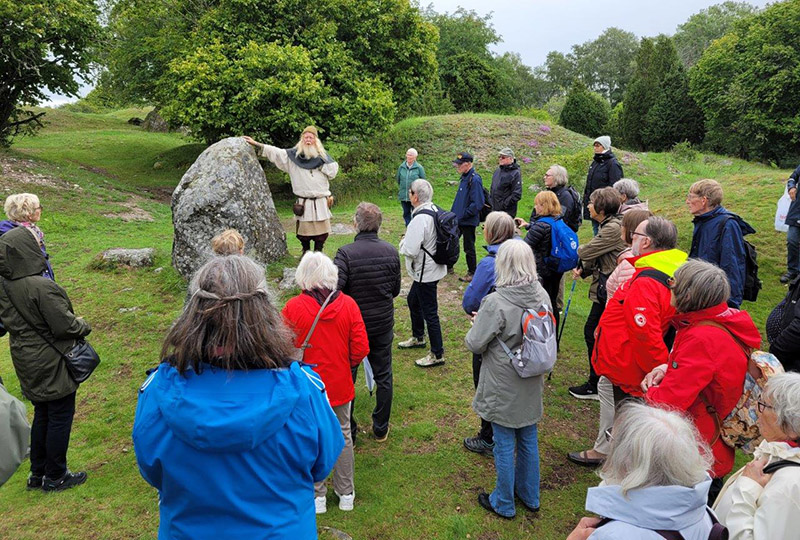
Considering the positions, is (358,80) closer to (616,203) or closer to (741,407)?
(616,203)

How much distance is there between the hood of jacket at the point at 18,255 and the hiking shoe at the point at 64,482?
5.82 ft

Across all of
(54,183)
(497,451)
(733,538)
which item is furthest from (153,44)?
(733,538)

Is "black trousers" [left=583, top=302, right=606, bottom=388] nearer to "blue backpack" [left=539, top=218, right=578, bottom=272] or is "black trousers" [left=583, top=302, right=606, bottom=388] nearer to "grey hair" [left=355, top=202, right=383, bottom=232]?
"blue backpack" [left=539, top=218, right=578, bottom=272]

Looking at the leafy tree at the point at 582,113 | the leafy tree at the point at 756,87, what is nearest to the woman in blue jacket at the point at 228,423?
the leafy tree at the point at 756,87

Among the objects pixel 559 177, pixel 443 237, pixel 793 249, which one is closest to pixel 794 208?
pixel 793 249

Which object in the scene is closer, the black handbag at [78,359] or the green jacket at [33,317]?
the green jacket at [33,317]

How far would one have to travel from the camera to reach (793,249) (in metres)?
8.59

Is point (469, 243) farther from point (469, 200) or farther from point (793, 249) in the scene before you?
point (793, 249)

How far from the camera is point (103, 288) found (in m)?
8.59

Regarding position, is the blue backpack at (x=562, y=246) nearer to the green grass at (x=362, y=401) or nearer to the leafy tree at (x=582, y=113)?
the green grass at (x=362, y=401)

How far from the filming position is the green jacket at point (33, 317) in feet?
13.1

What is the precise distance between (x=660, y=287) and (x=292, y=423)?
3.06 m

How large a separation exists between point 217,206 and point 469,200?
432 centimetres

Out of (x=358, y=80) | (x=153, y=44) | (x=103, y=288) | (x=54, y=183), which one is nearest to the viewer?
(x=103, y=288)
